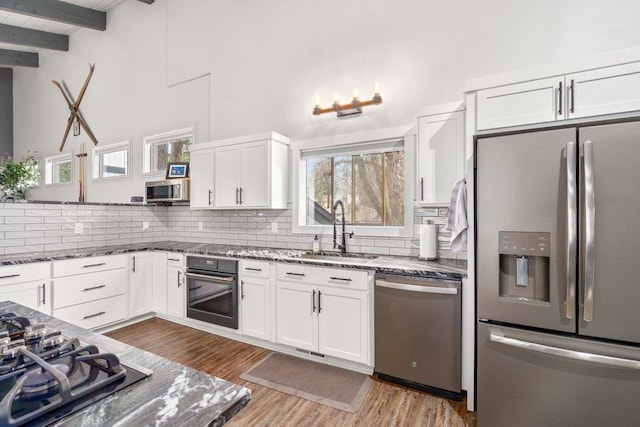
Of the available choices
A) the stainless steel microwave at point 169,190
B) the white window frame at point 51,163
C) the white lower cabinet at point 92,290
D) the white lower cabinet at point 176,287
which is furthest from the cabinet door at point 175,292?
the white window frame at point 51,163

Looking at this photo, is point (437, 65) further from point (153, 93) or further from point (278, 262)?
point (153, 93)

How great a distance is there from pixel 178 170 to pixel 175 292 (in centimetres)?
160

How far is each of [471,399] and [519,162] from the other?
159cm

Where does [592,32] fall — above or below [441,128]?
above

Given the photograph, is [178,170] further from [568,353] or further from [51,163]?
[51,163]

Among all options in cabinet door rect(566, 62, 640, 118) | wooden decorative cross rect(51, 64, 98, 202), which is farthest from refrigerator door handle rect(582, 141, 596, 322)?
wooden decorative cross rect(51, 64, 98, 202)

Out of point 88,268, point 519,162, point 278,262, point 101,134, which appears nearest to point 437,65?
point 519,162

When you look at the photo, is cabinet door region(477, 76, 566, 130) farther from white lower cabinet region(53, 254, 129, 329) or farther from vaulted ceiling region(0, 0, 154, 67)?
vaulted ceiling region(0, 0, 154, 67)

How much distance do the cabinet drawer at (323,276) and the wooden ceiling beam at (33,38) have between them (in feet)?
22.4

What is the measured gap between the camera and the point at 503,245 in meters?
1.90

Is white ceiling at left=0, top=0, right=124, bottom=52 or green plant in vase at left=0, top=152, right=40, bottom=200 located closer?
green plant in vase at left=0, top=152, right=40, bottom=200

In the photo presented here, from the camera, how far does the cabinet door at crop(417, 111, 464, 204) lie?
2.46m

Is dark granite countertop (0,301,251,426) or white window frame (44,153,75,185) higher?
white window frame (44,153,75,185)

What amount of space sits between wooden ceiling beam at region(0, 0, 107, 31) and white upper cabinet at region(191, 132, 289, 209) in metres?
3.66
